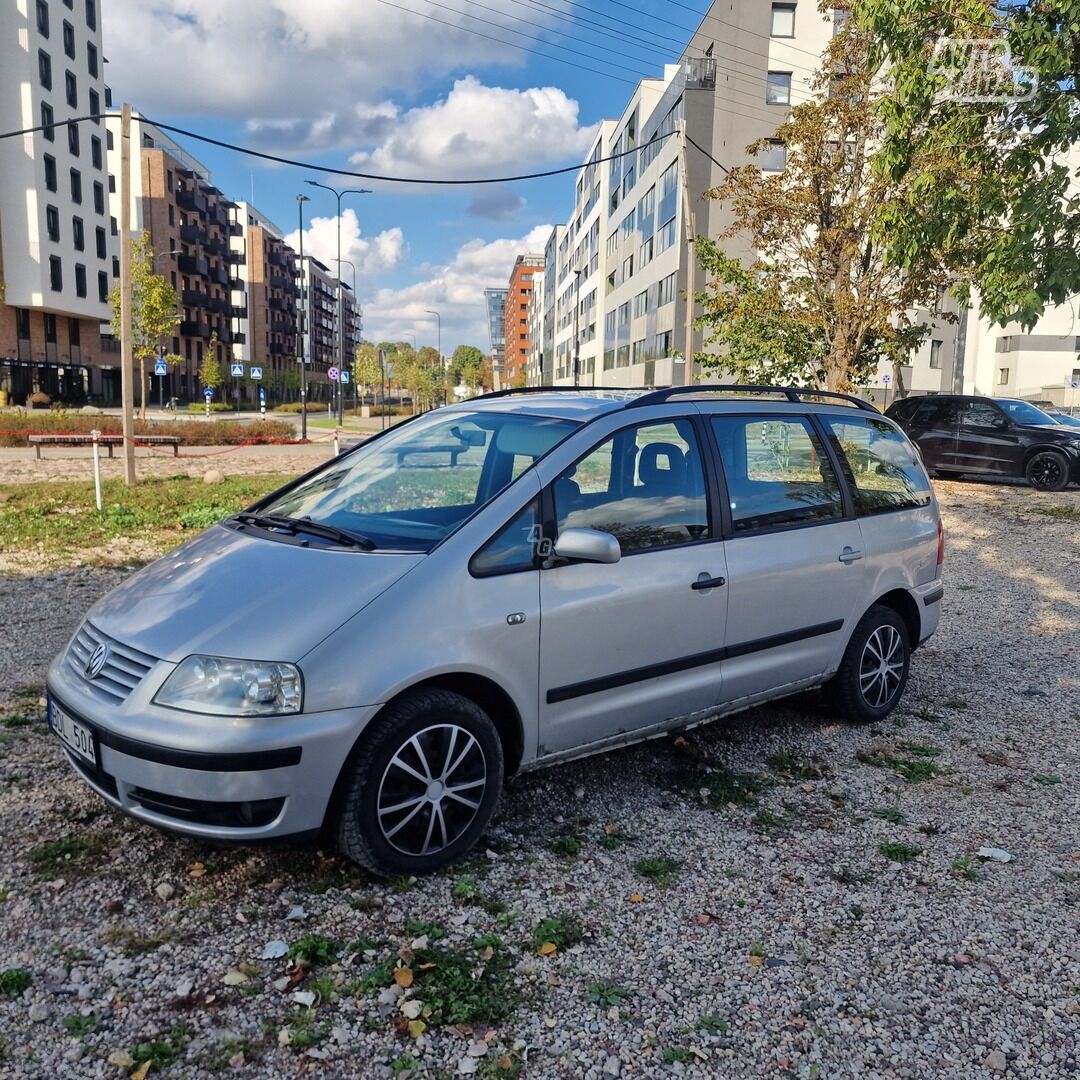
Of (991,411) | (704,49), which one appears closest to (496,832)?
(991,411)

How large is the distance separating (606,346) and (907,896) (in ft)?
208

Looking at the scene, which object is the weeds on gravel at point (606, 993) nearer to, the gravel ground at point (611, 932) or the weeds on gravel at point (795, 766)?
the gravel ground at point (611, 932)

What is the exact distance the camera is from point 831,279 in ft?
63.9

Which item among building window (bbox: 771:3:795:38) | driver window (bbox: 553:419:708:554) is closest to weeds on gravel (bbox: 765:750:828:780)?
driver window (bbox: 553:419:708:554)

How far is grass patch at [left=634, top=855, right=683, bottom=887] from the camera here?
361cm

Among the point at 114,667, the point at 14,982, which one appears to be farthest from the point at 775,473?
the point at 14,982

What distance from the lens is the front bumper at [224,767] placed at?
A: 3.07 meters

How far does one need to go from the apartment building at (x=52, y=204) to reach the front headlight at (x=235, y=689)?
48.2m

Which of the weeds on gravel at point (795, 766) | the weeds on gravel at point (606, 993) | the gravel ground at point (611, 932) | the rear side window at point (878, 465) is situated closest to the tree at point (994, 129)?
the rear side window at point (878, 465)

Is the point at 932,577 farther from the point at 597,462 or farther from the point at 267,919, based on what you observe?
the point at 267,919

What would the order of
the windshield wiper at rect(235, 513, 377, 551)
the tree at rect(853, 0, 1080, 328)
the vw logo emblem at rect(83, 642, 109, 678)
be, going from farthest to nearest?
the tree at rect(853, 0, 1080, 328) < the windshield wiper at rect(235, 513, 377, 551) < the vw logo emblem at rect(83, 642, 109, 678)

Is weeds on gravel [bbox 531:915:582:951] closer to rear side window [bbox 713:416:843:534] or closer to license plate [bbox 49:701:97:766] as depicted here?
license plate [bbox 49:701:97:766]

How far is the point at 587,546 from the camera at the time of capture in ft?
11.8

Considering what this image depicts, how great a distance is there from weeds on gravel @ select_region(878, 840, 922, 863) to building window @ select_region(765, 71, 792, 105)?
41824mm
